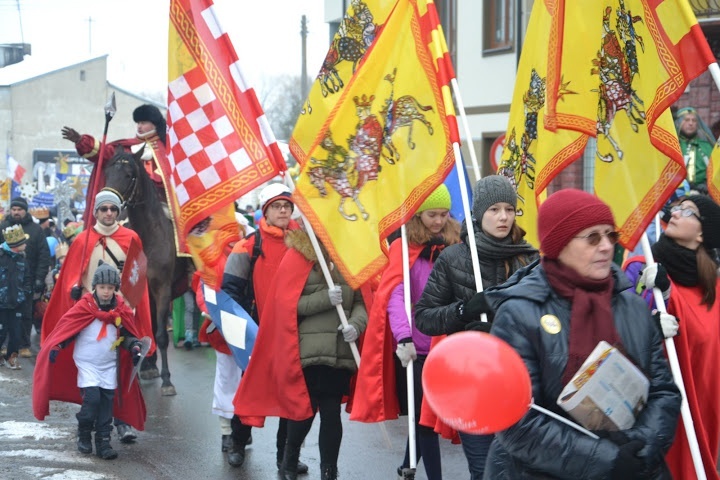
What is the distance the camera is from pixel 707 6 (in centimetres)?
1436

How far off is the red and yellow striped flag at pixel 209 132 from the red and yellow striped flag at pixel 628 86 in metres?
2.28

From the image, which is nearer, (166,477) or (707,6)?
(166,477)

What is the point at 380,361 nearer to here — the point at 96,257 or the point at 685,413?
the point at 685,413

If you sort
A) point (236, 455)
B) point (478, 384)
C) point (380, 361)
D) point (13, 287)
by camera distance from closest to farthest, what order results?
point (478, 384) → point (380, 361) → point (236, 455) → point (13, 287)

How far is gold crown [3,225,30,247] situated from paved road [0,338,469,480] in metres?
3.76

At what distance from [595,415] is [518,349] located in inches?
12.8

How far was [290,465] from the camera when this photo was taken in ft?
22.5

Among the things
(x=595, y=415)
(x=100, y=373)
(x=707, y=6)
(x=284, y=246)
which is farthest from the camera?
(x=707, y=6)

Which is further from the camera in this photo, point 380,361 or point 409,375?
point 380,361

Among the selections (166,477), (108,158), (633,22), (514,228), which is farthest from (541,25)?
(108,158)

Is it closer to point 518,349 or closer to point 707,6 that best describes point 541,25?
point 518,349

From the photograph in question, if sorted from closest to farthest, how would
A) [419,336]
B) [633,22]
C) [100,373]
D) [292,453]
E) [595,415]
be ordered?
[595,415]
[633,22]
[419,336]
[292,453]
[100,373]

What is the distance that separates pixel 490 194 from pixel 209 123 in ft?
8.70

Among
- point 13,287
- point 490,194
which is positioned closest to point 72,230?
point 13,287
